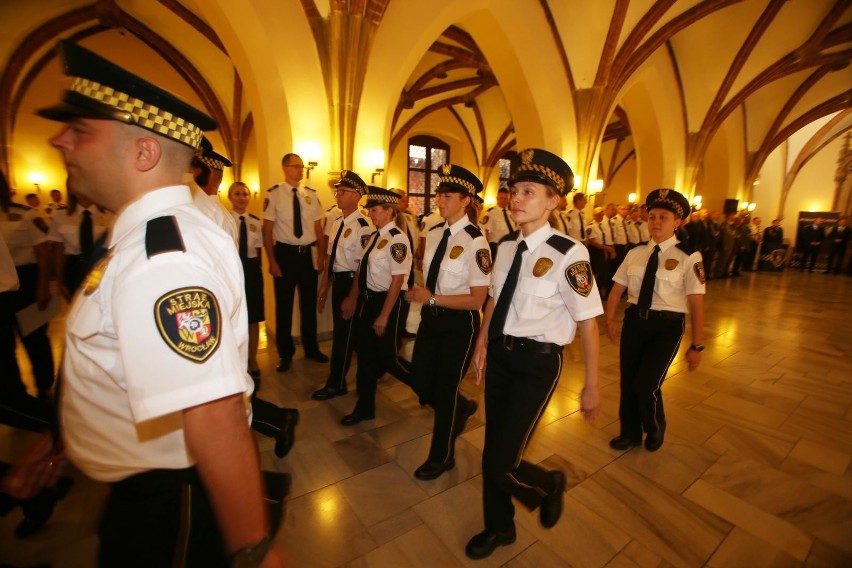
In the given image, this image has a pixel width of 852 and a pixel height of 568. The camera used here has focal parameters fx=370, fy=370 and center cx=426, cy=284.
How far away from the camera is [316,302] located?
455 centimetres

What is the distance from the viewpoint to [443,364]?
2471 mm

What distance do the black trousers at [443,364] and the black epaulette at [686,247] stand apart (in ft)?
5.42

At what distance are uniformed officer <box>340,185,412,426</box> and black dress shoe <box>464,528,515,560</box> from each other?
125 cm

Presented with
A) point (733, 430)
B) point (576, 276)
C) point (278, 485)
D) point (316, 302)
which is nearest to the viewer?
point (278, 485)

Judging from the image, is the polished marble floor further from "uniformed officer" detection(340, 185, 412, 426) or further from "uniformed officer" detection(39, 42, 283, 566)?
"uniformed officer" detection(39, 42, 283, 566)

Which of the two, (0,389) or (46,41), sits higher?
(46,41)

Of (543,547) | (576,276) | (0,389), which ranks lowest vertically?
(543,547)

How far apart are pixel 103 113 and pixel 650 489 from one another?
3324 mm

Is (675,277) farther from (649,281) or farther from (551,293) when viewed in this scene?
(551,293)

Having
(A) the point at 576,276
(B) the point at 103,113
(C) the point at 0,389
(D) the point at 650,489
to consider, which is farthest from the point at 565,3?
(C) the point at 0,389

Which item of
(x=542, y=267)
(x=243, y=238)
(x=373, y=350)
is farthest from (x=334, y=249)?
(x=542, y=267)

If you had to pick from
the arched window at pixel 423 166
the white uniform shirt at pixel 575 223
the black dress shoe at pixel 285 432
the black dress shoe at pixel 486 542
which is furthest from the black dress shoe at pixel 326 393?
the arched window at pixel 423 166

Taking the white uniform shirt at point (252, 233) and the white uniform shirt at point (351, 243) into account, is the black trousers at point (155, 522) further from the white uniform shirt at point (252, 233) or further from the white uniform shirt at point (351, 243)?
the white uniform shirt at point (252, 233)

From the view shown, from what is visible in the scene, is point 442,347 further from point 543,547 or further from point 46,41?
point 46,41
